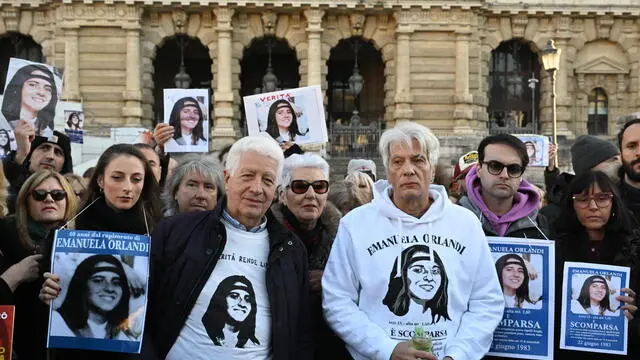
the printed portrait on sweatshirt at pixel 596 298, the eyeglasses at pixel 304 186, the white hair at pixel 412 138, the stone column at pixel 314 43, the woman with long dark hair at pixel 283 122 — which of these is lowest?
the printed portrait on sweatshirt at pixel 596 298

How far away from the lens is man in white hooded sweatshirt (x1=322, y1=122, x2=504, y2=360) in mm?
4531

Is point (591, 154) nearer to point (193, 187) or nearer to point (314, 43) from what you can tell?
point (193, 187)

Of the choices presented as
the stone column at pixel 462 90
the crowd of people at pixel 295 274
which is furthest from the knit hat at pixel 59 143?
the stone column at pixel 462 90

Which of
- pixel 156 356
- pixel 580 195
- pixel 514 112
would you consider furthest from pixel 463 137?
pixel 156 356

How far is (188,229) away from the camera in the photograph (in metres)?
4.63

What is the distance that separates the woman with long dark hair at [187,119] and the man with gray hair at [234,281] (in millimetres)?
7408

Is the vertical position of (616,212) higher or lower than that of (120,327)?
higher

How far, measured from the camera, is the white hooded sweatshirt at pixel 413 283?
178 inches

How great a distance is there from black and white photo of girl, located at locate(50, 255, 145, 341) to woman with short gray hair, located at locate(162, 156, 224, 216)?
2.10 m

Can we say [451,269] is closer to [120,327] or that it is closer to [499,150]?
[499,150]

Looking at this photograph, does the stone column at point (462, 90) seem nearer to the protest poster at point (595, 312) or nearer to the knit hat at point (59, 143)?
the knit hat at point (59, 143)

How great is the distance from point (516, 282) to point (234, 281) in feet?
6.35

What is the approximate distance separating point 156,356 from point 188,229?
0.81m

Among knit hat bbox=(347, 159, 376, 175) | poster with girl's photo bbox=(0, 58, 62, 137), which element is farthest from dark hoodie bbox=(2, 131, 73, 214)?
knit hat bbox=(347, 159, 376, 175)
